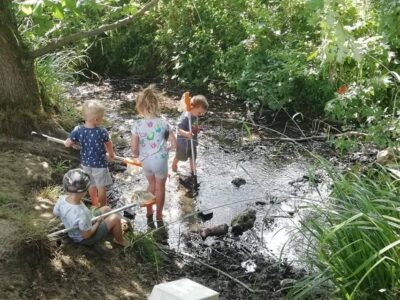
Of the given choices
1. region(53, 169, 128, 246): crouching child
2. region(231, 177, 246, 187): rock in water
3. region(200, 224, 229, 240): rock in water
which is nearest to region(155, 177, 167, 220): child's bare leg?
region(200, 224, 229, 240): rock in water

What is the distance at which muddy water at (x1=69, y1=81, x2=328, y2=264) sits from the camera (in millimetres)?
5031

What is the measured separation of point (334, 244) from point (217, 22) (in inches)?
280

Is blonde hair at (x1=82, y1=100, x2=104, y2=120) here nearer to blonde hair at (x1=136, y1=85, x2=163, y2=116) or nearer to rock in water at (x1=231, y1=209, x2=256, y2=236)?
blonde hair at (x1=136, y1=85, x2=163, y2=116)

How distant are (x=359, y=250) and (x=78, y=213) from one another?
6.61ft

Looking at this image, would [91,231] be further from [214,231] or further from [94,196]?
[214,231]

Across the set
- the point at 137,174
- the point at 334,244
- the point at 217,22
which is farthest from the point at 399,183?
the point at 217,22

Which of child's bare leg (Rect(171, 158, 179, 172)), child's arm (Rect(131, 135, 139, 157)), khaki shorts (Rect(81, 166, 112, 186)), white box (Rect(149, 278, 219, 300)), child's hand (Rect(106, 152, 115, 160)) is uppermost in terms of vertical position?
white box (Rect(149, 278, 219, 300))

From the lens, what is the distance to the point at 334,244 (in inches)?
131

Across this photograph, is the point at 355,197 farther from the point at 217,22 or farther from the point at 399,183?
the point at 217,22

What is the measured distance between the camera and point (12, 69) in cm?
606

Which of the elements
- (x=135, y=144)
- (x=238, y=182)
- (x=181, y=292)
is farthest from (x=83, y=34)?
(x=181, y=292)

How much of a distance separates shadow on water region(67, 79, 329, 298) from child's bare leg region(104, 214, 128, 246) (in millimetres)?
515

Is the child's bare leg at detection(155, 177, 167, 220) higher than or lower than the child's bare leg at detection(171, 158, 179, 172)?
higher

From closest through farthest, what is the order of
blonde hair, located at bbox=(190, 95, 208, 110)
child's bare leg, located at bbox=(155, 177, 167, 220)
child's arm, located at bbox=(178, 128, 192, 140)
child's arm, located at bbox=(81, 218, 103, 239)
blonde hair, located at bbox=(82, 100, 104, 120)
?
child's arm, located at bbox=(81, 218, 103, 239)
blonde hair, located at bbox=(82, 100, 104, 120)
child's bare leg, located at bbox=(155, 177, 167, 220)
child's arm, located at bbox=(178, 128, 192, 140)
blonde hair, located at bbox=(190, 95, 208, 110)
